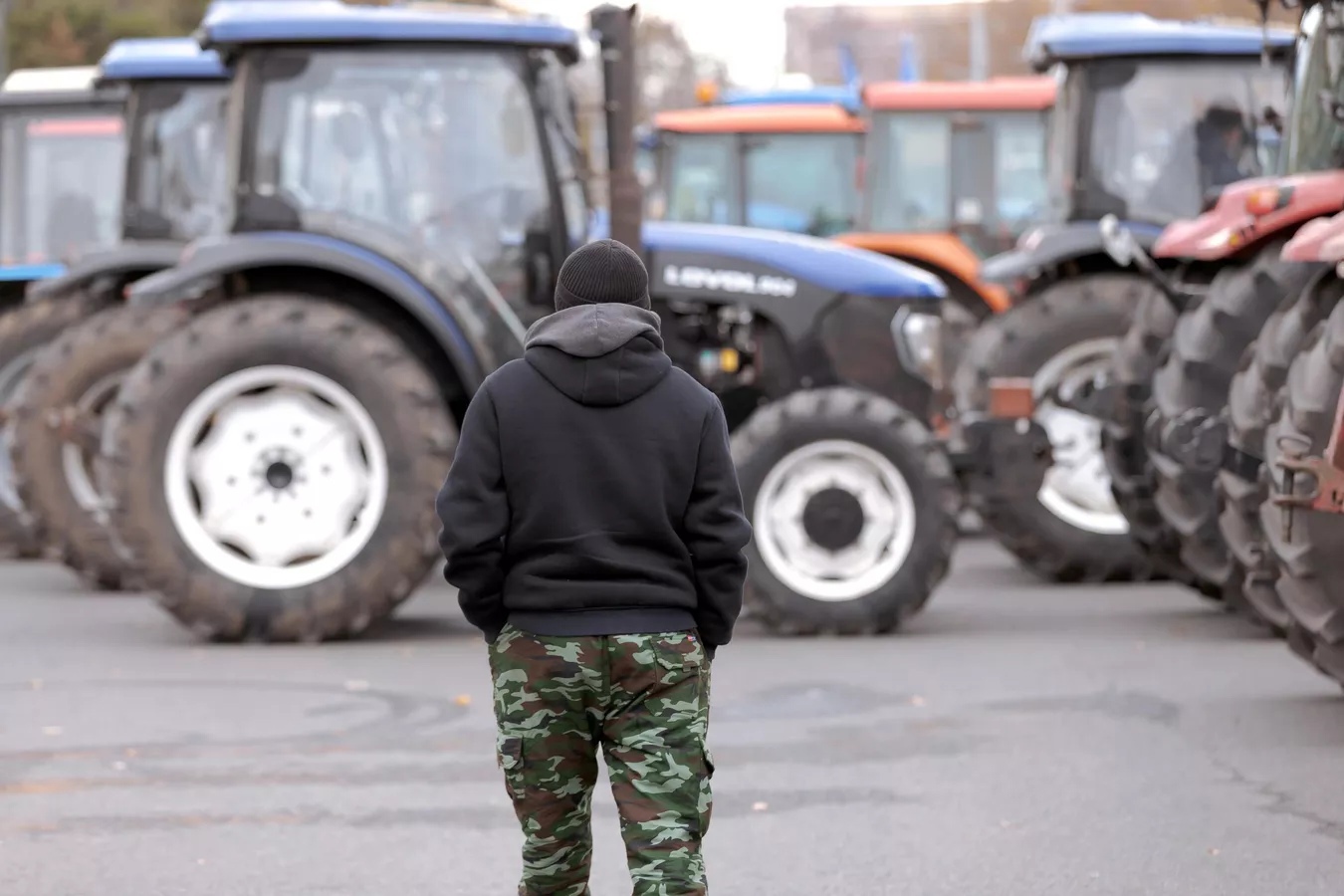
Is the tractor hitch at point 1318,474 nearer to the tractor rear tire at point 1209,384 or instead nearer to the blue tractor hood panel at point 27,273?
the tractor rear tire at point 1209,384

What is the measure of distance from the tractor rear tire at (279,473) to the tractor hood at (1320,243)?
3803 mm

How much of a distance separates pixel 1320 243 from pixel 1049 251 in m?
5.32

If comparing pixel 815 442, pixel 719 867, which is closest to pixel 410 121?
pixel 815 442

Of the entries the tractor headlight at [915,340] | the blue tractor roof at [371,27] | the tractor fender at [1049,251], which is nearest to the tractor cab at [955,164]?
the tractor fender at [1049,251]

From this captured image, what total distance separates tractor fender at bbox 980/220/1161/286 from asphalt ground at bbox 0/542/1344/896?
249 cm

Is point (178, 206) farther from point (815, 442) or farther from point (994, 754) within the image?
point (994, 754)

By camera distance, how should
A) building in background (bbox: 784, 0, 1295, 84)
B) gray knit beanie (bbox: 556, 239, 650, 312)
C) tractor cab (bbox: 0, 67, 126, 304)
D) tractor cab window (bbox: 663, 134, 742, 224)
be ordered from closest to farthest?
1. gray knit beanie (bbox: 556, 239, 650, 312)
2. tractor cab (bbox: 0, 67, 126, 304)
3. tractor cab window (bbox: 663, 134, 742, 224)
4. building in background (bbox: 784, 0, 1295, 84)

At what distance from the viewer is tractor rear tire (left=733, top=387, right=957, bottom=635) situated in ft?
32.6

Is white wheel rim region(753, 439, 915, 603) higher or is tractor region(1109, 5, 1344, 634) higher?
tractor region(1109, 5, 1344, 634)

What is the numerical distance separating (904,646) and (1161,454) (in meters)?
1.27

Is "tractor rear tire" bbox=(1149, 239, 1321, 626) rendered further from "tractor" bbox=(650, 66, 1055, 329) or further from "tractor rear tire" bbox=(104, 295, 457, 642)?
"tractor" bbox=(650, 66, 1055, 329)

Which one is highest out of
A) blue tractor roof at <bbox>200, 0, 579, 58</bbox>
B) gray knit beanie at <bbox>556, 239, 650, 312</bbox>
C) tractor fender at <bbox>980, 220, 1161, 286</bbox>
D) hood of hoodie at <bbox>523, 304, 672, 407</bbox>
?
blue tractor roof at <bbox>200, 0, 579, 58</bbox>

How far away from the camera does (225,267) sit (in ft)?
33.3

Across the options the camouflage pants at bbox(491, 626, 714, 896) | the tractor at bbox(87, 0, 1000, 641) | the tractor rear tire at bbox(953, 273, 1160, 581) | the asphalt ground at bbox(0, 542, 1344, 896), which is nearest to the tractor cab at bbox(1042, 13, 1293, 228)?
the tractor rear tire at bbox(953, 273, 1160, 581)
